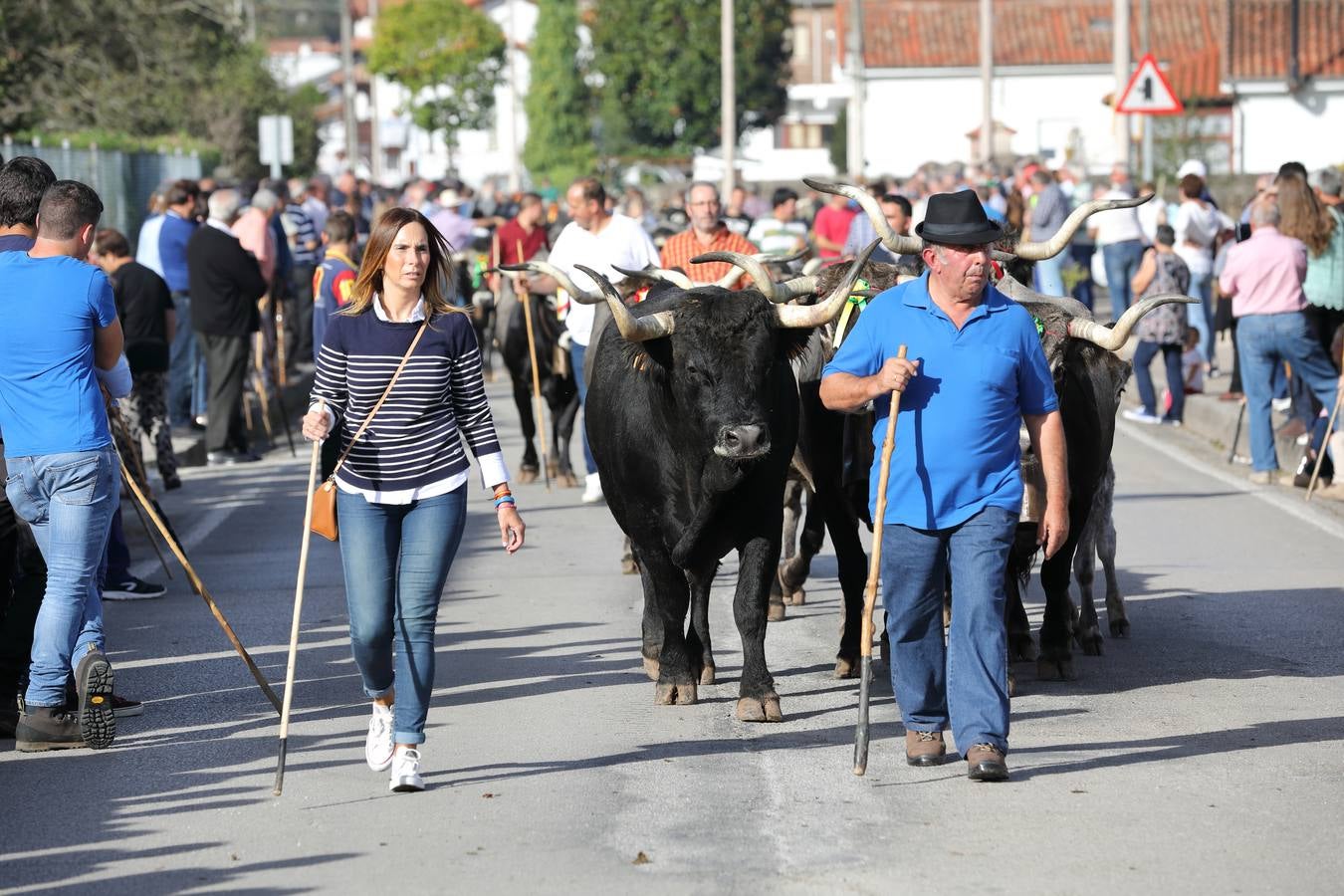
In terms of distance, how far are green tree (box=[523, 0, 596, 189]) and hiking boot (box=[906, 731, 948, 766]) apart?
71.3 meters

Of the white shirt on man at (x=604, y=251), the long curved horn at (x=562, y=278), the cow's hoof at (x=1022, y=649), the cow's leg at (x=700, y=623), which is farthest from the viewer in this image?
the white shirt on man at (x=604, y=251)

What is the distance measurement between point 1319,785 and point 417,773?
3.08m

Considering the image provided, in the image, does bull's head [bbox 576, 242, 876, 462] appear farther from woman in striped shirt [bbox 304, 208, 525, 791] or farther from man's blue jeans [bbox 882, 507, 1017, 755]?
woman in striped shirt [bbox 304, 208, 525, 791]

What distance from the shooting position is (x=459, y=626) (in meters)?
10.7

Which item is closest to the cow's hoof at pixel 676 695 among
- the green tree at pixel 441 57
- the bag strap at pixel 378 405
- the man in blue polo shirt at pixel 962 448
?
the man in blue polo shirt at pixel 962 448

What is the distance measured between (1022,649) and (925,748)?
1977 millimetres

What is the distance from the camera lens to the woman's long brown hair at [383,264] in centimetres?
724

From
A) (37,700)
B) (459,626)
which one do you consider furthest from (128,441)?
(37,700)

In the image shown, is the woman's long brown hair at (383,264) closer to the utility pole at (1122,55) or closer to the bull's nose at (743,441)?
the bull's nose at (743,441)

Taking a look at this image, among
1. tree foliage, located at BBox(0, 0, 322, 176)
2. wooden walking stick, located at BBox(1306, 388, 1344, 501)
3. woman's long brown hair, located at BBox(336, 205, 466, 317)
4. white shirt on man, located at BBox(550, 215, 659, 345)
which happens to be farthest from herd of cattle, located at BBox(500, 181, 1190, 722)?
tree foliage, located at BBox(0, 0, 322, 176)

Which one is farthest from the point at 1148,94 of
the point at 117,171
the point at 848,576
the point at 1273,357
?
the point at 848,576

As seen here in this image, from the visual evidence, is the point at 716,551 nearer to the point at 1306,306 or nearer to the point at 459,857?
the point at 459,857

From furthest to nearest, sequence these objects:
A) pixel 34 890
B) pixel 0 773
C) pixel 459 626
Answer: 1. pixel 459 626
2. pixel 0 773
3. pixel 34 890

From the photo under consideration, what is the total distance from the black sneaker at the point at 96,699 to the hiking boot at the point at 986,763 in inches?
127
